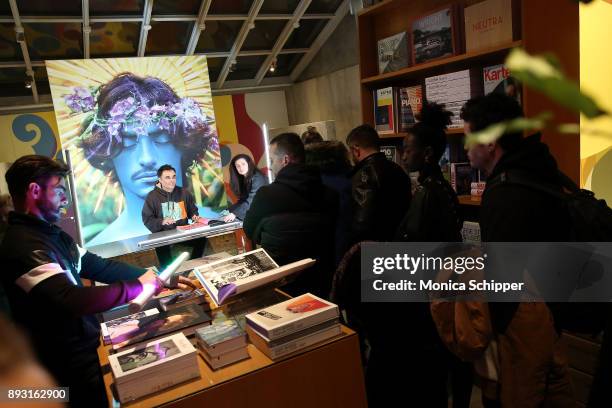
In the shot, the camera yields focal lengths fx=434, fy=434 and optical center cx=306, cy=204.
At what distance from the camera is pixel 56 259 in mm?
1581

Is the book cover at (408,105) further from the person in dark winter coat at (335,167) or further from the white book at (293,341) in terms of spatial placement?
the white book at (293,341)

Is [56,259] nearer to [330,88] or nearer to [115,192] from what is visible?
[115,192]

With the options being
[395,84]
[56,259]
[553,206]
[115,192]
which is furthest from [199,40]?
[553,206]

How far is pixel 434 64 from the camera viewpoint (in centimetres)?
293

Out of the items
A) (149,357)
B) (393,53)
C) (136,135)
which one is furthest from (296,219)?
(136,135)

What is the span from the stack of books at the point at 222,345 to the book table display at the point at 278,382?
23mm

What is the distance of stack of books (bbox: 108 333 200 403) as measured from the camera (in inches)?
51.4

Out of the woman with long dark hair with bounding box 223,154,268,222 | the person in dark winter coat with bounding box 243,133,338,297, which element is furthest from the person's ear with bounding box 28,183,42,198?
the woman with long dark hair with bounding box 223,154,268,222

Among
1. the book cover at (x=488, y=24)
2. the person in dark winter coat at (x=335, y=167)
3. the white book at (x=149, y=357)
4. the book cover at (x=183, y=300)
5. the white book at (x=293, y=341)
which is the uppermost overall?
A: the book cover at (x=488, y=24)

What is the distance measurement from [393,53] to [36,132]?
15.6ft

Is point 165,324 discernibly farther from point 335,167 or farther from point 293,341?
point 335,167

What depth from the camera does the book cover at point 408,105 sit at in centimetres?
323

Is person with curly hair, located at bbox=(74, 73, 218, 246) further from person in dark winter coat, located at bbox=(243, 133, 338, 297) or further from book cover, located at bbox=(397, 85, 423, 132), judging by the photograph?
person in dark winter coat, located at bbox=(243, 133, 338, 297)

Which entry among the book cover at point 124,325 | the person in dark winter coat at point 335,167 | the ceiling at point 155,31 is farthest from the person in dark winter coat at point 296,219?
the ceiling at point 155,31
